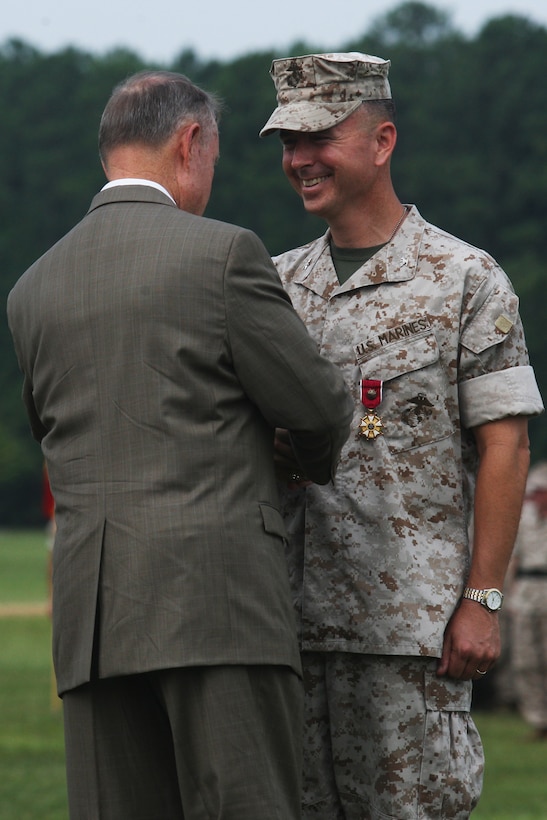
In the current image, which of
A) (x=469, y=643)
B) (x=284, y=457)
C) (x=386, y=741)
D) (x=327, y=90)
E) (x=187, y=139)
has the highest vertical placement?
(x=327, y=90)

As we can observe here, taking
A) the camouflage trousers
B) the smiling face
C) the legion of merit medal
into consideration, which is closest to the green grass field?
the camouflage trousers

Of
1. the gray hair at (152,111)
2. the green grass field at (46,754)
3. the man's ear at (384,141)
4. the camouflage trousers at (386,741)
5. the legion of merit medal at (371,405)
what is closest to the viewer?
the gray hair at (152,111)

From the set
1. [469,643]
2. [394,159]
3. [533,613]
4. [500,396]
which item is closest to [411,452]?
[500,396]

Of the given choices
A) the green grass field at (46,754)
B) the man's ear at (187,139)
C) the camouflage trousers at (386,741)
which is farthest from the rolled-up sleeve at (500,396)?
the green grass field at (46,754)

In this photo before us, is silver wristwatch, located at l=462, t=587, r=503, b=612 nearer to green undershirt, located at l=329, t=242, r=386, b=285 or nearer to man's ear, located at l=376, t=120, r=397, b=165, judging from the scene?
green undershirt, located at l=329, t=242, r=386, b=285

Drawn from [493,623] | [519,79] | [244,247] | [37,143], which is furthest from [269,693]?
[37,143]

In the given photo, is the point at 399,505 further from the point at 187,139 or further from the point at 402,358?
the point at 187,139

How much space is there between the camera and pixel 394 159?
6994 cm

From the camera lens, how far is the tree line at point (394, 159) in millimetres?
64812

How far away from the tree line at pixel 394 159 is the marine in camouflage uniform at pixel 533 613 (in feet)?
153

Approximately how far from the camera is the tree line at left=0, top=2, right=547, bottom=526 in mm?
64812

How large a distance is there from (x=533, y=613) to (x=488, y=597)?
808 centimetres

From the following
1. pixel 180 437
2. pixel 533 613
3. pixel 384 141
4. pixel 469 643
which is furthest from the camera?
pixel 533 613

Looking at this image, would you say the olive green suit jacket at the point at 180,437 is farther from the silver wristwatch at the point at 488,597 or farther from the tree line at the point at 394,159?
the tree line at the point at 394,159
